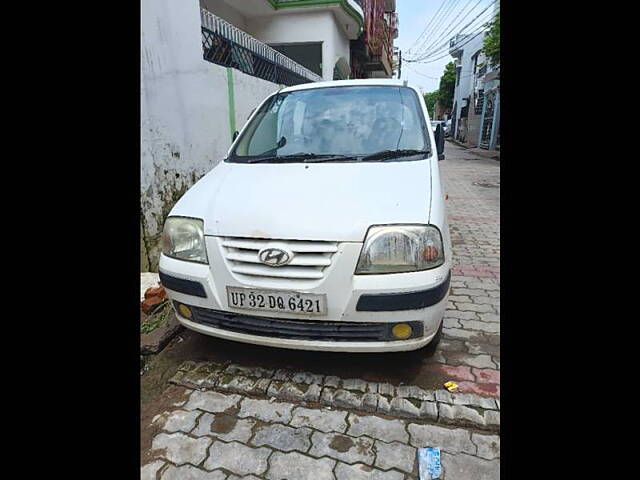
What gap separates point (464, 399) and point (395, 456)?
1.81 feet

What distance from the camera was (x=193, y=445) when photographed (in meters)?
1.78

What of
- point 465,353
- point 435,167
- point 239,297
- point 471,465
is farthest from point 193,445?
point 435,167

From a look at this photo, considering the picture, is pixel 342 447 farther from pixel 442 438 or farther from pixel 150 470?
pixel 150 470

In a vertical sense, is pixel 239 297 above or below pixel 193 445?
above

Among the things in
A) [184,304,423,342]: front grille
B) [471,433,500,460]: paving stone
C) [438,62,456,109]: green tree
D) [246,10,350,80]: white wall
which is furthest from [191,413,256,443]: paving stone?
[438,62,456,109]: green tree

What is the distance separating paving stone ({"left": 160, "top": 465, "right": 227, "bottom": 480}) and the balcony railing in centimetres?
468

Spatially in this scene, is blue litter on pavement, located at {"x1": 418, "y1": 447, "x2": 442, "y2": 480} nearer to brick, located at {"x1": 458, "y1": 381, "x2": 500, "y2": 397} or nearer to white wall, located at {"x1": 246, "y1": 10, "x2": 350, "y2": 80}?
brick, located at {"x1": 458, "y1": 381, "x2": 500, "y2": 397}

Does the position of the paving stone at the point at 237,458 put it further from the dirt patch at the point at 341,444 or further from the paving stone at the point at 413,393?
the paving stone at the point at 413,393

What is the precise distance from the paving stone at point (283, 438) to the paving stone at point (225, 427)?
0.20 feet

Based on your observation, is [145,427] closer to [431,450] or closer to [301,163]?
[431,450]

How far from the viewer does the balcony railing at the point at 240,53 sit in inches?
A: 196

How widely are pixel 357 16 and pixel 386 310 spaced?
1045cm

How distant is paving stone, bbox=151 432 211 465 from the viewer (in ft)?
5.62

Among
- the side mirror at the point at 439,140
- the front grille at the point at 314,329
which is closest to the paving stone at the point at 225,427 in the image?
the front grille at the point at 314,329
